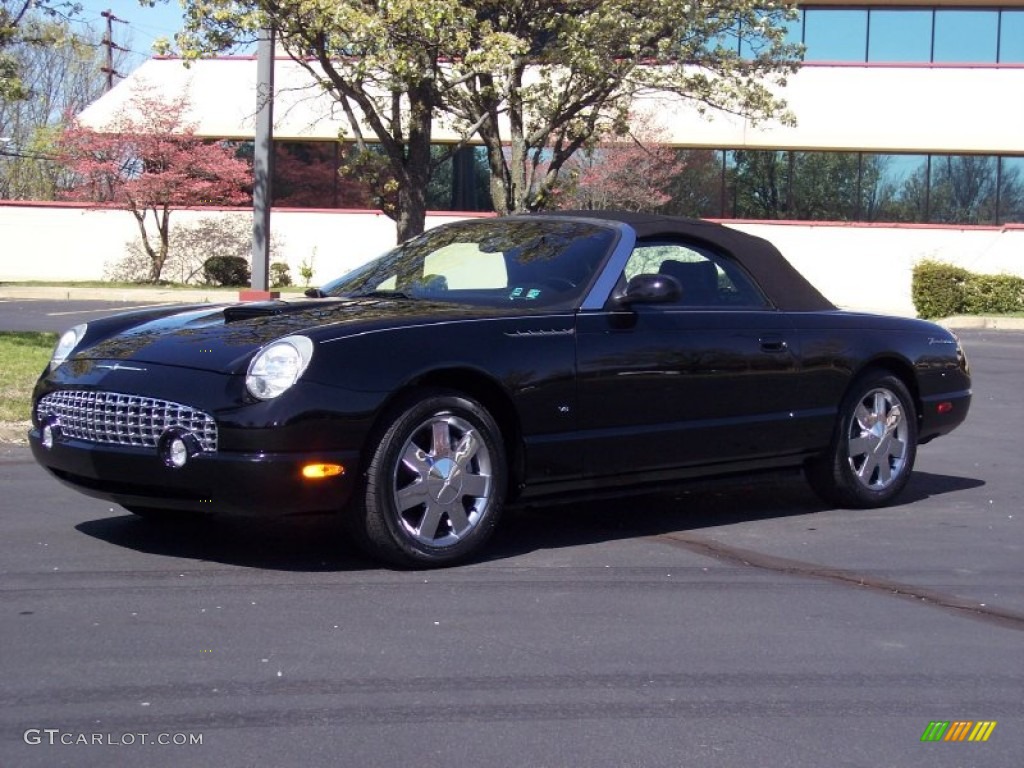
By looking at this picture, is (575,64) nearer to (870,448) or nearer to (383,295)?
(870,448)

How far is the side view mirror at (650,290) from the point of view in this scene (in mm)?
6223

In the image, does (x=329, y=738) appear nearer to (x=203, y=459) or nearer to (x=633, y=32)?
(x=203, y=459)

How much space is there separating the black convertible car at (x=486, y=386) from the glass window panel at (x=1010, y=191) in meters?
26.3

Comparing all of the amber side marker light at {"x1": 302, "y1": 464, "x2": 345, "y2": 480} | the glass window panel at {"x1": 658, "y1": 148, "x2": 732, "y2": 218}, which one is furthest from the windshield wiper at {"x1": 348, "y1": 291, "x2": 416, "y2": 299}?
the glass window panel at {"x1": 658, "y1": 148, "x2": 732, "y2": 218}

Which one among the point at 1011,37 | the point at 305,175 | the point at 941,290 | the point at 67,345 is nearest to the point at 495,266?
the point at 67,345

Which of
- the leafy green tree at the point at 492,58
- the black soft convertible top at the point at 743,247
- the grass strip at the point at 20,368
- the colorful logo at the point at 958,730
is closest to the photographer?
the colorful logo at the point at 958,730

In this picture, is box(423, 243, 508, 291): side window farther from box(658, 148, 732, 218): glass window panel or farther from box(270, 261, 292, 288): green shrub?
box(658, 148, 732, 218): glass window panel

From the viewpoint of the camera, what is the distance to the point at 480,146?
105 ft

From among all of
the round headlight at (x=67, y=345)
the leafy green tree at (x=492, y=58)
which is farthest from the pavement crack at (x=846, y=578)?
the leafy green tree at (x=492, y=58)

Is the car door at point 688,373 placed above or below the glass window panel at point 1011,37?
below

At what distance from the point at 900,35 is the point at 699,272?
1113 inches

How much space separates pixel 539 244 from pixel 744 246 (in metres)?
1.21

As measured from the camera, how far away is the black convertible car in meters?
5.34

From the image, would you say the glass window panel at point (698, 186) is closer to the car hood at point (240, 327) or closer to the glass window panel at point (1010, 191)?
the glass window panel at point (1010, 191)
